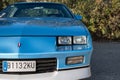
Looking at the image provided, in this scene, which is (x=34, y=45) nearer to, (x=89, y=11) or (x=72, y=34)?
(x=72, y=34)

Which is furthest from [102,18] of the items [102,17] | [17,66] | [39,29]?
[17,66]

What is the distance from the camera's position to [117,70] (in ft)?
21.3

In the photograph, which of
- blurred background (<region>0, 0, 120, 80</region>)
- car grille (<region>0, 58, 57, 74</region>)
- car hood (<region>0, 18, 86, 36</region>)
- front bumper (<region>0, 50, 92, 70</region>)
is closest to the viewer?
front bumper (<region>0, 50, 92, 70</region>)

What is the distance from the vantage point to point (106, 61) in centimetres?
744

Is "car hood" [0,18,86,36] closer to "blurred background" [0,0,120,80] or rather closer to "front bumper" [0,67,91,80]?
"front bumper" [0,67,91,80]

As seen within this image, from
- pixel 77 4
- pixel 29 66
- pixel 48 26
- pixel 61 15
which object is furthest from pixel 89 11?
pixel 29 66

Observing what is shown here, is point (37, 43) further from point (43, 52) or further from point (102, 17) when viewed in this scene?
point (102, 17)

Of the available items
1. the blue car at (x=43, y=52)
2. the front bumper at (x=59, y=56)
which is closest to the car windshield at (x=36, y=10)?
the blue car at (x=43, y=52)

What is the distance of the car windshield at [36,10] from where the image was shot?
637 centimetres

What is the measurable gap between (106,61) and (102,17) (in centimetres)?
346

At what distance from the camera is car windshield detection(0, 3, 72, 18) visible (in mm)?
6370

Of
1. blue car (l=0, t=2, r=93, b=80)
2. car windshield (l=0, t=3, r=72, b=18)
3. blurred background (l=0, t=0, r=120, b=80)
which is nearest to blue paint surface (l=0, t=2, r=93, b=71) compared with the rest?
blue car (l=0, t=2, r=93, b=80)

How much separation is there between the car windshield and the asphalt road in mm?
1265

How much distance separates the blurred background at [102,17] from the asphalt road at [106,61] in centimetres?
52
